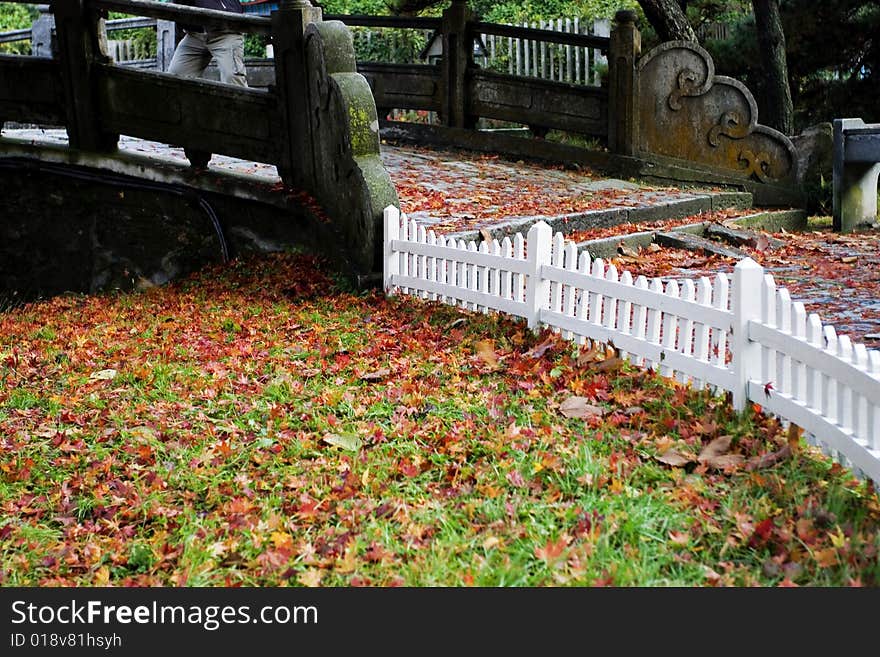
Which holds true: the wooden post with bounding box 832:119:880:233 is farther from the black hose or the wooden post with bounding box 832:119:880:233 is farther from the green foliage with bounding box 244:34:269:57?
the green foliage with bounding box 244:34:269:57

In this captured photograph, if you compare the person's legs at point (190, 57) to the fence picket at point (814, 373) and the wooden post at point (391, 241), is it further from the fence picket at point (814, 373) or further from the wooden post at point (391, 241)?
the fence picket at point (814, 373)

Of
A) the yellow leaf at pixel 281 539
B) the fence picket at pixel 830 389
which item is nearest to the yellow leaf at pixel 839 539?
the fence picket at pixel 830 389

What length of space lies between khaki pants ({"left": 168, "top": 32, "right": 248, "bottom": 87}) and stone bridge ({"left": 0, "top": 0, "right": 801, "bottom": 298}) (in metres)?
0.46

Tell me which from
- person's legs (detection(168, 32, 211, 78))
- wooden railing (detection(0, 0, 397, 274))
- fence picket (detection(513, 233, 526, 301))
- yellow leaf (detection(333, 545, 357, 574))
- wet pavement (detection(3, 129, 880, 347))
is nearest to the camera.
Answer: yellow leaf (detection(333, 545, 357, 574))

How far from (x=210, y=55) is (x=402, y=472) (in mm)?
7232

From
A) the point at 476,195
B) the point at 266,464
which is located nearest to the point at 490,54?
the point at 476,195

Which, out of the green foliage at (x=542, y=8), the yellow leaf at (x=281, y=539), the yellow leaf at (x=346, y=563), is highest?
the green foliage at (x=542, y=8)

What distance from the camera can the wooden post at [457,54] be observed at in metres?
14.0

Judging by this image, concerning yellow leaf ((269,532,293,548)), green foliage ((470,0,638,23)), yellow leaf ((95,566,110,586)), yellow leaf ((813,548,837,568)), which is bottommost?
yellow leaf ((95,566,110,586))

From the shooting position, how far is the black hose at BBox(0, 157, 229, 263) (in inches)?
400

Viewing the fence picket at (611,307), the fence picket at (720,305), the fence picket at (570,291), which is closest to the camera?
the fence picket at (720,305)

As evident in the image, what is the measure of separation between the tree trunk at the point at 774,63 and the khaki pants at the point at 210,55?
6.02m

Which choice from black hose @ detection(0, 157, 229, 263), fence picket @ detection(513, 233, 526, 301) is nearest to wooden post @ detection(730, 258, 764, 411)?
fence picket @ detection(513, 233, 526, 301)

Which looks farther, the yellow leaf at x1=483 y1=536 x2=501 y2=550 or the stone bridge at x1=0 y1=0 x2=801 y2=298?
the stone bridge at x1=0 y1=0 x2=801 y2=298
